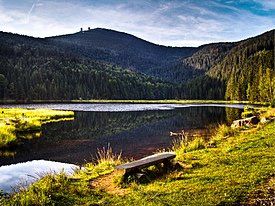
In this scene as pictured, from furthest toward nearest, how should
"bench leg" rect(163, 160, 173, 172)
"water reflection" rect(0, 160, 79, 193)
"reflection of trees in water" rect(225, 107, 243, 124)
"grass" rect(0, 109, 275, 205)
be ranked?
1. "reflection of trees in water" rect(225, 107, 243, 124)
2. "water reflection" rect(0, 160, 79, 193)
3. "bench leg" rect(163, 160, 173, 172)
4. "grass" rect(0, 109, 275, 205)

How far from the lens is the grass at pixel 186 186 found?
11.7 meters

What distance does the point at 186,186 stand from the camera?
13.2 metres

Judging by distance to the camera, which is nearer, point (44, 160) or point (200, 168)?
point (200, 168)

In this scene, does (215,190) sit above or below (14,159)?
above

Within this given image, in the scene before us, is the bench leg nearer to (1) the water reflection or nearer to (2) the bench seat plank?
(2) the bench seat plank

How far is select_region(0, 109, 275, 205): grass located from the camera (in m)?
11.7

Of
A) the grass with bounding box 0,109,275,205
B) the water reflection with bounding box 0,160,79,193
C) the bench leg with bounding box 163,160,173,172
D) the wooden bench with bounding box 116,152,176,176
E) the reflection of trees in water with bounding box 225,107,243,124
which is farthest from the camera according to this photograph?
the reflection of trees in water with bounding box 225,107,243,124

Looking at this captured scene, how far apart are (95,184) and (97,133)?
30.0 meters

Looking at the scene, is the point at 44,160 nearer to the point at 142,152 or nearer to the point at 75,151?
the point at 75,151

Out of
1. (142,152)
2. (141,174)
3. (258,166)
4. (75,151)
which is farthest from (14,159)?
(258,166)

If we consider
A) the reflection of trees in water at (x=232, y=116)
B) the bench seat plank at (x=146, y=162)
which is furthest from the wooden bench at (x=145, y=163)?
the reflection of trees in water at (x=232, y=116)

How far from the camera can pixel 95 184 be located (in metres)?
16.2

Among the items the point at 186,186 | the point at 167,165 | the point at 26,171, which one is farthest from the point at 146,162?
the point at 26,171

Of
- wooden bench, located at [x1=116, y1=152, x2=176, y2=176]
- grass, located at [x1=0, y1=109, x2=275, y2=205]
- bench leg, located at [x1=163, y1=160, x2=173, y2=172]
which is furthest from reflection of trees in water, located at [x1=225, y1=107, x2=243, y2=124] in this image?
wooden bench, located at [x1=116, y1=152, x2=176, y2=176]
